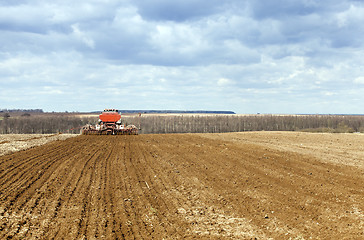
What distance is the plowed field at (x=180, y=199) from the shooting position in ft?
22.4

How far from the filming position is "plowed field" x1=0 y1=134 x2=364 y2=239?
22.4 ft

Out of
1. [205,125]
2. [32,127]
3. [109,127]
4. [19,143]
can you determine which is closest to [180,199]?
[19,143]

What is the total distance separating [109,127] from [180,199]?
26860 millimetres

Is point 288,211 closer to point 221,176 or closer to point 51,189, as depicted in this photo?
point 221,176

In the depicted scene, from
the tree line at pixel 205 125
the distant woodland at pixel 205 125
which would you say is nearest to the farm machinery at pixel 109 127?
the distant woodland at pixel 205 125

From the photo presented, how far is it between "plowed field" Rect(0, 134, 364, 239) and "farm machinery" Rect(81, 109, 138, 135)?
63.3 feet

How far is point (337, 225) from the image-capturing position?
7.17m

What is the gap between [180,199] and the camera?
355 inches

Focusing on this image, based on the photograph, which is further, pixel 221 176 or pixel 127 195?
pixel 221 176

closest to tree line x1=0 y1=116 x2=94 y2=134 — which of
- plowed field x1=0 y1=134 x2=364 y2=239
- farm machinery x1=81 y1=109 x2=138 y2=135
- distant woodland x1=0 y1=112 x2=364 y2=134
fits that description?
distant woodland x1=0 y1=112 x2=364 y2=134

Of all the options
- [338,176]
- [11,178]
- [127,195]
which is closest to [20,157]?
[11,178]

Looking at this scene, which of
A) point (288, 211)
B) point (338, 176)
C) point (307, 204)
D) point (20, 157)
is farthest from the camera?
point (20, 157)

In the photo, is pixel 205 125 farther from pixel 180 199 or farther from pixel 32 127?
pixel 180 199

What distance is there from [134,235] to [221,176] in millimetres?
5800
